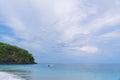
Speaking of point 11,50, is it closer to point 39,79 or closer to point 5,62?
point 5,62

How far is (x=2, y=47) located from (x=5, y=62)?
814cm

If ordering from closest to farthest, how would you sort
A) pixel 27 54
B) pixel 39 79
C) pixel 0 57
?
pixel 39 79 → pixel 0 57 → pixel 27 54

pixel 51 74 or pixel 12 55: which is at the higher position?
pixel 12 55

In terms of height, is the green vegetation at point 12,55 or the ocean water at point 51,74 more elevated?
the green vegetation at point 12,55

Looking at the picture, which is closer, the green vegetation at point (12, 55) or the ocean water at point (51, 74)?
the ocean water at point (51, 74)

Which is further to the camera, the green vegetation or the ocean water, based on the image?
the green vegetation

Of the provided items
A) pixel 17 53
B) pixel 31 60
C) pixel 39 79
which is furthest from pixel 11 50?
pixel 39 79

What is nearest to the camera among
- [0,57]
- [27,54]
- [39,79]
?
[39,79]

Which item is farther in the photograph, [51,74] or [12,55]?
[12,55]

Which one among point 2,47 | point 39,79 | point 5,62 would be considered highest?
point 2,47

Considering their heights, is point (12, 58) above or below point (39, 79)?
above

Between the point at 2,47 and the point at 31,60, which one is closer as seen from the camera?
the point at 2,47

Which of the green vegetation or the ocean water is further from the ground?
the green vegetation

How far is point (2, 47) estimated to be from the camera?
125312 millimetres
